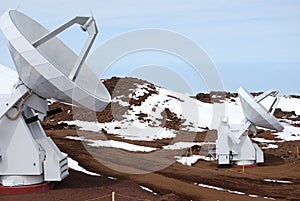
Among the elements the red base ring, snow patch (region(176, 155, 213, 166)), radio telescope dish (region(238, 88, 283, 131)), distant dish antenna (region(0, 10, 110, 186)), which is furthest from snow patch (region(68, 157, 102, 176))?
radio telescope dish (region(238, 88, 283, 131))

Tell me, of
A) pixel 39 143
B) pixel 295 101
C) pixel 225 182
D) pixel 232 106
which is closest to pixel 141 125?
pixel 232 106

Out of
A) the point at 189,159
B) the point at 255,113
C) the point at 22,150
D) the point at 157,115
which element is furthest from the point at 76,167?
the point at 157,115

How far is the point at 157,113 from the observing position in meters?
64.2

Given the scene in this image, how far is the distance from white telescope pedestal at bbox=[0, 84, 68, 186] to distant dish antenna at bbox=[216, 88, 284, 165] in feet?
42.7

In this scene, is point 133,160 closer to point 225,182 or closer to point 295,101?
point 225,182

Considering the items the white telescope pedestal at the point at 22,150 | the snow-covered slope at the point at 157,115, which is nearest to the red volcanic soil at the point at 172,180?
the white telescope pedestal at the point at 22,150

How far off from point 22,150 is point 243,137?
50.8 ft

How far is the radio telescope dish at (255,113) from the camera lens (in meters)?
27.0

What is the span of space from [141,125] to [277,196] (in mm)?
37077

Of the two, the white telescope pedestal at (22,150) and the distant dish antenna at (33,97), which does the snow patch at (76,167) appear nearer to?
the distant dish antenna at (33,97)

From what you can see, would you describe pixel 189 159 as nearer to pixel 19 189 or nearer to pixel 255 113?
pixel 255 113

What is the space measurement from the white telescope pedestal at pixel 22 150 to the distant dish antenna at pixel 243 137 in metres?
13.0

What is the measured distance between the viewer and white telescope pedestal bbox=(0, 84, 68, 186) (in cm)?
1670

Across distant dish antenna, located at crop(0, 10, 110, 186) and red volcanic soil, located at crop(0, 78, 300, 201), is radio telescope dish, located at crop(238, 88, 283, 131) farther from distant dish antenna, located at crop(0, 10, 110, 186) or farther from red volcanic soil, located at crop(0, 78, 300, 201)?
distant dish antenna, located at crop(0, 10, 110, 186)
